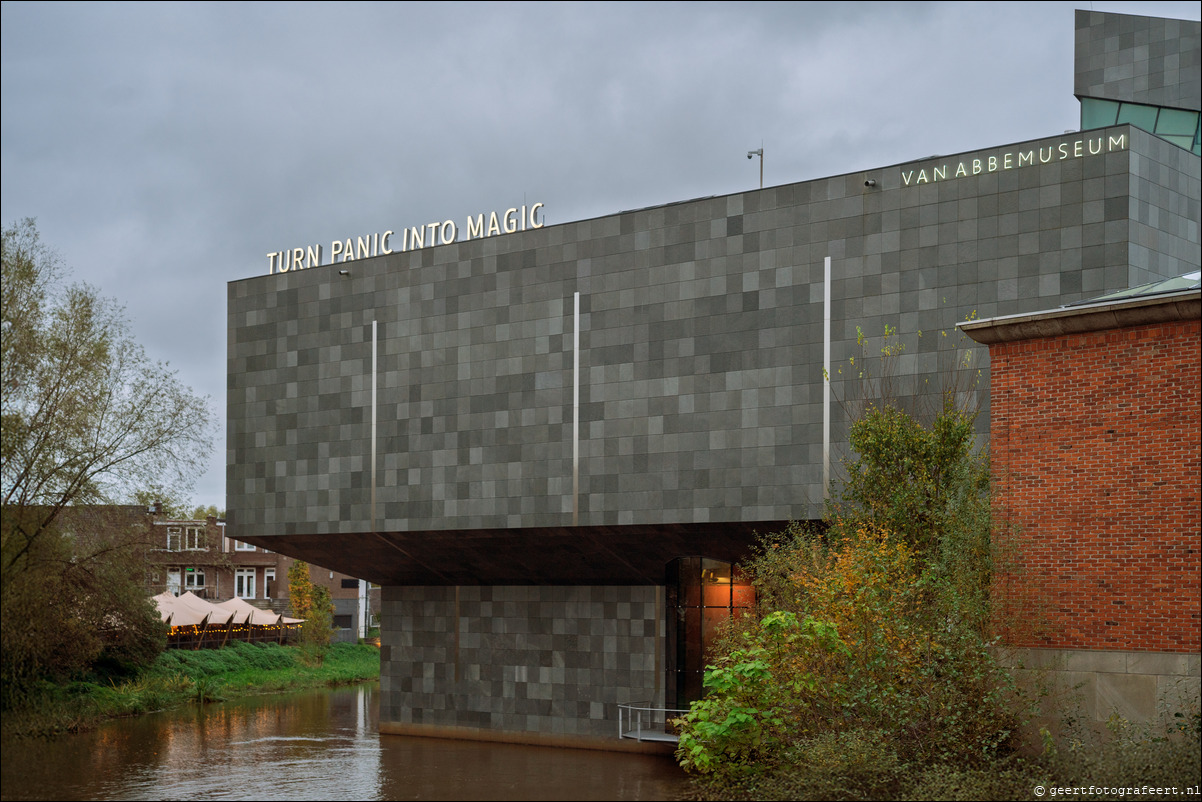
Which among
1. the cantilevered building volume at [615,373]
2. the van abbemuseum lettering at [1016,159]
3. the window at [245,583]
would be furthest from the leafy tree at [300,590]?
the van abbemuseum lettering at [1016,159]

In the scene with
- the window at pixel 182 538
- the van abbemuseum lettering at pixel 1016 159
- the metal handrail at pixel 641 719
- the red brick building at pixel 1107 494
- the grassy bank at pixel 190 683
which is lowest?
the grassy bank at pixel 190 683

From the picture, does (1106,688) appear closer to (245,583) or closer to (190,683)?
(190,683)

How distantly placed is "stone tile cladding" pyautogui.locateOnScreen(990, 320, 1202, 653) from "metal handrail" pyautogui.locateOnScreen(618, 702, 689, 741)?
1589cm

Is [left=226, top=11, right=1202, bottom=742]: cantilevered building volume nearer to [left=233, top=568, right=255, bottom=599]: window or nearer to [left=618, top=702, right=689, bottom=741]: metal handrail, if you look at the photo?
[left=618, top=702, right=689, bottom=741]: metal handrail

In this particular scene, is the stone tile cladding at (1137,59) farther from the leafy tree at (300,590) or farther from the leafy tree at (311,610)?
the leafy tree at (300,590)

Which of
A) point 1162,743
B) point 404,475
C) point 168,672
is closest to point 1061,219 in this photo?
point 1162,743

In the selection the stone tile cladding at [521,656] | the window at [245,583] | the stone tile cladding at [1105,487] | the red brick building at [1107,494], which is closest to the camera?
the red brick building at [1107,494]

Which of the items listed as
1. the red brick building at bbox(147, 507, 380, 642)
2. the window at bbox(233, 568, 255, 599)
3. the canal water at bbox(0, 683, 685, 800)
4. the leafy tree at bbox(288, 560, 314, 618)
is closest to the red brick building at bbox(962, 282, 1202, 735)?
the canal water at bbox(0, 683, 685, 800)

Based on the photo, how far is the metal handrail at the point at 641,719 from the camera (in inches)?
1452

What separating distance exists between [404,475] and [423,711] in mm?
8653

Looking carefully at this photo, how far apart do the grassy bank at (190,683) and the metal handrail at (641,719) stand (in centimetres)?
1785

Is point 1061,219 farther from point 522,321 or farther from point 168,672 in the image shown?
point 168,672

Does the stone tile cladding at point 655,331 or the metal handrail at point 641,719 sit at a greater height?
the stone tile cladding at point 655,331

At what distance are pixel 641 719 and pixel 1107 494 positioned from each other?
1871cm
